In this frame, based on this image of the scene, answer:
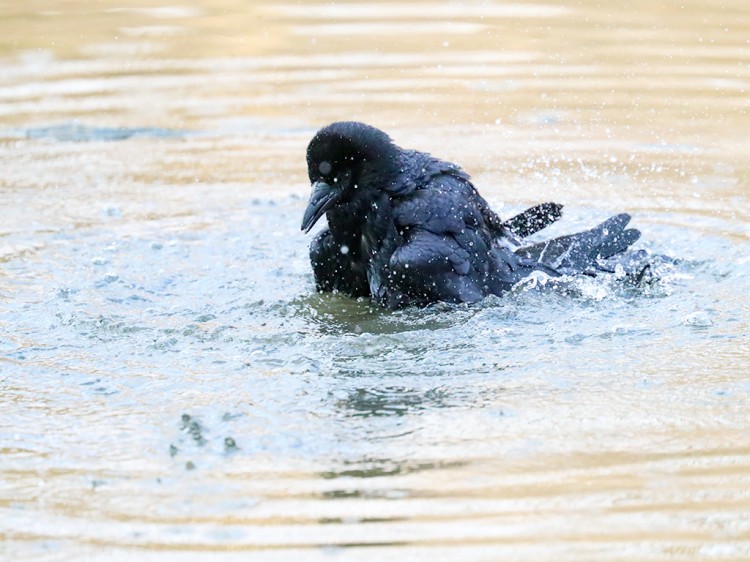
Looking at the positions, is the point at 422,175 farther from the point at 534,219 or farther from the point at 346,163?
the point at 534,219

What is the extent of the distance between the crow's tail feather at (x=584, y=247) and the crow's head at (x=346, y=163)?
1052mm

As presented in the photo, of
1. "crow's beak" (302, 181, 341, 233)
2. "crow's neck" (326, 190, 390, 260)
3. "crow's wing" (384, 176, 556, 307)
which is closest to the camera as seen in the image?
"crow's wing" (384, 176, 556, 307)

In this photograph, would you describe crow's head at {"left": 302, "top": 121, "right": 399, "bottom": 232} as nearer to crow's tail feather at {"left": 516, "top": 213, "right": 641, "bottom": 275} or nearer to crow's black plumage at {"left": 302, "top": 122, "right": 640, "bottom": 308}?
crow's black plumage at {"left": 302, "top": 122, "right": 640, "bottom": 308}

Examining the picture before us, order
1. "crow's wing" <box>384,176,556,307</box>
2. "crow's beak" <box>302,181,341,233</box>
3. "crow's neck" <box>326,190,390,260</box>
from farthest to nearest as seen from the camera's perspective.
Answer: "crow's neck" <box>326,190,390,260</box> < "crow's beak" <box>302,181,341,233</box> < "crow's wing" <box>384,176,556,307</box>

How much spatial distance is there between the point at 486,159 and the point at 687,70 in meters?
3.00

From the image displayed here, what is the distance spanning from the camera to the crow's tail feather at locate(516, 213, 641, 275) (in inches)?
287

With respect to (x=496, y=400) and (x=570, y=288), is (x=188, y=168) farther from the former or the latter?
(x=496, y=400)

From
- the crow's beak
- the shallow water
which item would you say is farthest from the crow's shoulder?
the shallow water

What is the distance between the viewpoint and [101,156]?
10.1 meters

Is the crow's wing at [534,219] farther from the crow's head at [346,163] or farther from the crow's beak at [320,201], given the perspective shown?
the crow's beak at [320,201]

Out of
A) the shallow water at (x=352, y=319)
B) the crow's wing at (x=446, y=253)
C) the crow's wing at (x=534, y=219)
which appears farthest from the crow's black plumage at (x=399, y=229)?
the crow's wing at (x=534, y=219)

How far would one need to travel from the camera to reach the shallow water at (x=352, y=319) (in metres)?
4.47

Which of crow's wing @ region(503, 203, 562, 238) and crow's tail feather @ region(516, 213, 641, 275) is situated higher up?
crow's wing @ region(503, 203, 562, 238)

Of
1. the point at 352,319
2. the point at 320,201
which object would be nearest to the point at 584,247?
the point at 352,319
